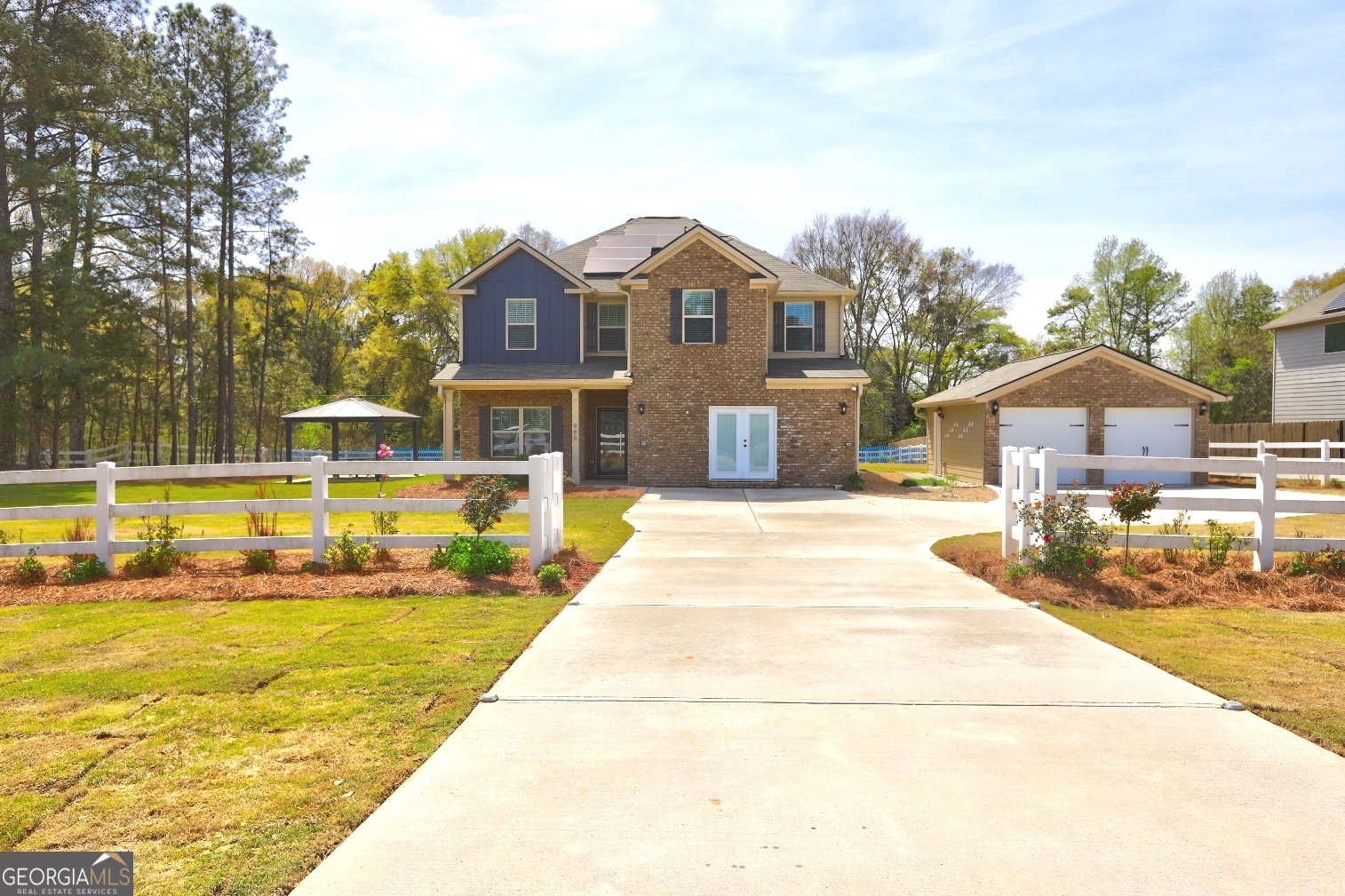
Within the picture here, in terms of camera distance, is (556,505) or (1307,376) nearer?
(556,505)

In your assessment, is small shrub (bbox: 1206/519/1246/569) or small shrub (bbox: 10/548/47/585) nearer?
small shrub (bbox: 10/548/47/585)

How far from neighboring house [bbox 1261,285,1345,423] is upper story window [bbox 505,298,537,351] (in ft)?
85.4

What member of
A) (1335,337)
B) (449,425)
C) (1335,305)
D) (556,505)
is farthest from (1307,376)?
(556,505)

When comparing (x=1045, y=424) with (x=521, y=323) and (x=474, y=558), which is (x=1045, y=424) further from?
(x=474, y=558)

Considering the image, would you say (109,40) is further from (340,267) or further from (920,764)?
(920,764)

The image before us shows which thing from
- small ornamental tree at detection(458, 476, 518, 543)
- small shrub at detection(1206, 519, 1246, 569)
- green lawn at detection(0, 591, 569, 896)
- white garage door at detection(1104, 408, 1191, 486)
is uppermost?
white garage door at detection(1104, 408, 1191, 486)

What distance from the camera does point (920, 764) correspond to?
3861mm

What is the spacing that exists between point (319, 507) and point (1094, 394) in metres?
21.5

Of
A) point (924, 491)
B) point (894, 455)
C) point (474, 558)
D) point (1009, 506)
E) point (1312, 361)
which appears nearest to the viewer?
point (474, 558)

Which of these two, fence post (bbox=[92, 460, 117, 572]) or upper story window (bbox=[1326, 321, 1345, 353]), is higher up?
upper story window (bbox=[1326, 321, 1345, 353])

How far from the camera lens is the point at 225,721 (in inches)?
173

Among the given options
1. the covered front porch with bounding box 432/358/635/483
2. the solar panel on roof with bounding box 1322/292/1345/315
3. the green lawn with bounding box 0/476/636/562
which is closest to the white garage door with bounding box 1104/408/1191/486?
the solar panel on roof with bounding box 1322/292/1345/315

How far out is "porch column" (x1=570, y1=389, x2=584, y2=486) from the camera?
22141mm

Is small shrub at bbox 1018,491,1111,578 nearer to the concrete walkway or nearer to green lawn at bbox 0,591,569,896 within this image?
the concrete walkway
